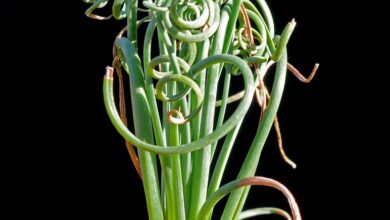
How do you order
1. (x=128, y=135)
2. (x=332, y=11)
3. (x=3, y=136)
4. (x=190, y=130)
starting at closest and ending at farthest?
(x=128, y=135), (x=190, y=130), (x=332, y=11), (x=3, y=136)

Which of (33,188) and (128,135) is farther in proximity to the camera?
(33,188)

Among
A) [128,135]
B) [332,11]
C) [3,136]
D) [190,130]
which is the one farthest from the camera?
[3,136]

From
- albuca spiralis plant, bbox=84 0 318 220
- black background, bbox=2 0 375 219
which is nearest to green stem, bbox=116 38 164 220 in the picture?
albuca spiralis plant, bbox=84 0 318 220

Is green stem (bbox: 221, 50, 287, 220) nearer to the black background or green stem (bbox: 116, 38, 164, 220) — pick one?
green stem (bbox: 116, 38, 164, 220)

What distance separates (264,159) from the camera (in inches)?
55.8

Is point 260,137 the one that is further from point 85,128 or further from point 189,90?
point 85,128

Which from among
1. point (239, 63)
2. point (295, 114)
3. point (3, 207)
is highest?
point (239, 63)

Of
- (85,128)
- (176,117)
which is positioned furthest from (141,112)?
(85,128)

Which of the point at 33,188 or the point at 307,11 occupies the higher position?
the point at 307,11

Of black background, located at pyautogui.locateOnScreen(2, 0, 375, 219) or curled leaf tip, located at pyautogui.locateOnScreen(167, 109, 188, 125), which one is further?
black background, located at pyautogui.locateOnScreen(2, 0, 375, 219)

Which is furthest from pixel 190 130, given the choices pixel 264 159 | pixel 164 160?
pixel 264 159

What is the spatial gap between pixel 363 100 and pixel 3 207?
897 mm

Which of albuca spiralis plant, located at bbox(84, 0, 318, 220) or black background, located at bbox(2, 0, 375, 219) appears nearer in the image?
albuca spiralis plant, located at bbox(84, 0, 318, 220)

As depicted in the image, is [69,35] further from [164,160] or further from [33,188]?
[164,160]
